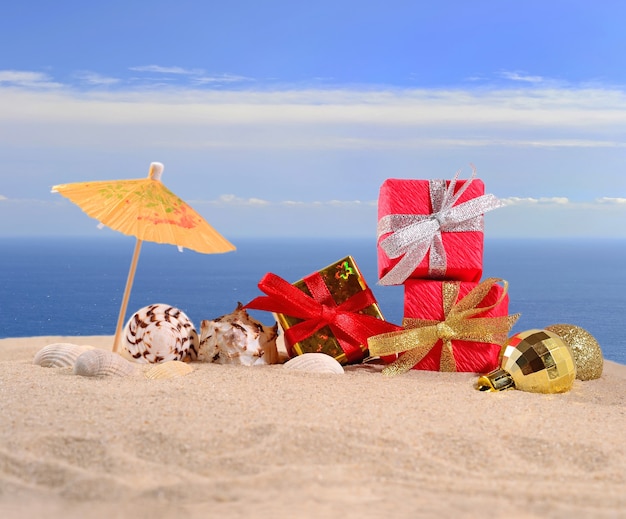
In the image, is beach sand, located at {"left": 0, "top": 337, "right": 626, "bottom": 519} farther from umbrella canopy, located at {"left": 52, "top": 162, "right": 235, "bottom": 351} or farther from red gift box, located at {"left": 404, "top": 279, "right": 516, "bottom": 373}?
umbrella canopy, located at {"left": 52, "top": 162, "right": 235, "bottom": 351}

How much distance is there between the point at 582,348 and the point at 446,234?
3.98 feet

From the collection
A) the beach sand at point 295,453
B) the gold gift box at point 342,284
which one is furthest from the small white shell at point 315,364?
the beach sand at point 295,453

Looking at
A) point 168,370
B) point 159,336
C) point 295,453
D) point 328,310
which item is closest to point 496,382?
point 328,310

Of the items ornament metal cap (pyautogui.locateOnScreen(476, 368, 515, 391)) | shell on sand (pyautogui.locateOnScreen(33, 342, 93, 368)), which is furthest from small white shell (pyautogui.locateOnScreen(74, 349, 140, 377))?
ornament metal cap (pyautogui.locateOnScreen(476, 368, 515, 391))

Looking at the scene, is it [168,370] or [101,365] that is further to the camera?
[168,370]

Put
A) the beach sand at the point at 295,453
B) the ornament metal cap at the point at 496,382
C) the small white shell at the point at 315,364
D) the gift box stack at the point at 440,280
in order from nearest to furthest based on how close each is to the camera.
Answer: the beach sand at the point at 295,453 → the ornament metal cap at the point at 496,382 → the small white shell at the point at 315,364 → the gift box stack at the point at 440,280

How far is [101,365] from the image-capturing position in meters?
4.10

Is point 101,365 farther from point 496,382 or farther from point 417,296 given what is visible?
point 496,382

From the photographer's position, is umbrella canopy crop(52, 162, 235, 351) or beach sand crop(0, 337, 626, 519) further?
umbrella canopy crop(52, 162, 235, 351)

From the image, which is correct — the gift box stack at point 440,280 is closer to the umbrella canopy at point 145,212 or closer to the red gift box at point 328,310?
the red gift box at point 328,310

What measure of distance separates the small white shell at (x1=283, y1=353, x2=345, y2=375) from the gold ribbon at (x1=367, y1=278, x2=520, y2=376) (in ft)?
0.97

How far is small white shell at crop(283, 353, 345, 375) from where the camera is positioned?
4465 millimetres

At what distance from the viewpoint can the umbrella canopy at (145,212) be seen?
4500 millimetres

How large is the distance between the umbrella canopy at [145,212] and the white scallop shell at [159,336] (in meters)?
0.23
